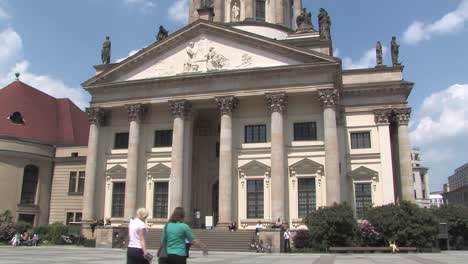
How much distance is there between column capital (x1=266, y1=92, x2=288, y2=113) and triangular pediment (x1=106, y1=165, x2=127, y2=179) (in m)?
14.6

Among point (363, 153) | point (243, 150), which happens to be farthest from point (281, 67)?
point (363, 153)

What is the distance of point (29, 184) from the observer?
47969mm

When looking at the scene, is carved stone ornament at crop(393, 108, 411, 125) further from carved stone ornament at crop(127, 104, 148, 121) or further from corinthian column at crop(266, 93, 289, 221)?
carved stone ornament at crop(127, 104, 148, 121)

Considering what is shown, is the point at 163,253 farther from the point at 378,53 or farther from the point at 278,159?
the point at 378,53

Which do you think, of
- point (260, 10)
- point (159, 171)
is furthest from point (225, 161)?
point (260, 10)

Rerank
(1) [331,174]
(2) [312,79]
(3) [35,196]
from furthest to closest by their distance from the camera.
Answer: (3) [35,196] → (2) [312,79] → (1) [331,174]

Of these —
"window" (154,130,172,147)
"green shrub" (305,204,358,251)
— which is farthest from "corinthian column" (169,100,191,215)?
"green shrub" (305,204,358,251)

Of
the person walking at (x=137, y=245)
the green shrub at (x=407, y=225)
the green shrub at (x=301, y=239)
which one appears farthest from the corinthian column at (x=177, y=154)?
the person walking at (x=137, y=245)

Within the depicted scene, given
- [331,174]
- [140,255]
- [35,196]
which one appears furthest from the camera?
[35,196]

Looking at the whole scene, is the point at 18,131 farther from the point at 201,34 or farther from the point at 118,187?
the point at 201,34

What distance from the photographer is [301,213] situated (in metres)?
36.4

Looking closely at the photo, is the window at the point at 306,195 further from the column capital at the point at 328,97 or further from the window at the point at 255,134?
the column capital at the point at 328,97

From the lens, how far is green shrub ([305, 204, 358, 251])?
29469 millimetres

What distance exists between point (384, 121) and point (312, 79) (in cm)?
783
